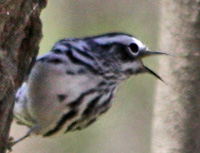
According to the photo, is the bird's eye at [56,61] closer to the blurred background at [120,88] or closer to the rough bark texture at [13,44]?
the rough bark texture at [13,44]

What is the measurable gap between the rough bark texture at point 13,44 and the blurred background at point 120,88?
367cm

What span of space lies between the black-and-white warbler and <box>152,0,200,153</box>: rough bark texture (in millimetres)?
163

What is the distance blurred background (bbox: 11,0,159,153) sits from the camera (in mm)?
7248

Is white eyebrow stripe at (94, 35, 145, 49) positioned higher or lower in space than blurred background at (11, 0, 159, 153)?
higher

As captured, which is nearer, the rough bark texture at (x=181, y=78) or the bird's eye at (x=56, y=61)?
the rough bark texture at (x=181, y=78)

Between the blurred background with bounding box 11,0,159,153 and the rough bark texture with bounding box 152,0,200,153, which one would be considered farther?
the blurred background with bounding box 11,0,159,153

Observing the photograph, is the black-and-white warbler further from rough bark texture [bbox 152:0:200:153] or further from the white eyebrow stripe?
rough bark texture [bbox 152:0:200:153]

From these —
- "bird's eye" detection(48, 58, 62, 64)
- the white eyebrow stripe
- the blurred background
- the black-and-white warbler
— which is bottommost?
the blurred background

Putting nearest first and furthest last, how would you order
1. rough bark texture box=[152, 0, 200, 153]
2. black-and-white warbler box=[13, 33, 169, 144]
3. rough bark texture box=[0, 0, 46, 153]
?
rough bark texture box=[0, 0, 46, 153] < rough bark texture box=[152, 0, 200, 153] < black-and-white warbler box=[13, 33, 169, 144]

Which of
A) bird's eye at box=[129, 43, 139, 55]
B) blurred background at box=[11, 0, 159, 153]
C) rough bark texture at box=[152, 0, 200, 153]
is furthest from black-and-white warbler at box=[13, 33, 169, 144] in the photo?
blurred background at box=[11, 0, 159, 153]

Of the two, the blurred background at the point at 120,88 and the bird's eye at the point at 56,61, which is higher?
the bird's eye at the point at 56,61

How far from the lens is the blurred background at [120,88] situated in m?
7.25

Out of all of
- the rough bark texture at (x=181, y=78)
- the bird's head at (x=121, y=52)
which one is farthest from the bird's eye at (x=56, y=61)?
the rough bark texture at (x=181, y=78)

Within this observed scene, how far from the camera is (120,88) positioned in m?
7.18
